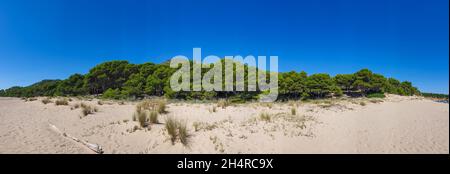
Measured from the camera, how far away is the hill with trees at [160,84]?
31234 mm

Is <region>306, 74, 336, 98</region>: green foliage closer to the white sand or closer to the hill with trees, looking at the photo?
the hill with trees

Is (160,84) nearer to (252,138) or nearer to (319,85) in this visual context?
(319,85)

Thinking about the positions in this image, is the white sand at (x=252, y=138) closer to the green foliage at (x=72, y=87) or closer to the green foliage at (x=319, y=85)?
the green foliage at (x=319, y=85)

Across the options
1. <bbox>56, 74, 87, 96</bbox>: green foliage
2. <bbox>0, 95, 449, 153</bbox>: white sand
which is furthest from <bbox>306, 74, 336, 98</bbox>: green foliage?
<bbox>56, 74, 87, 96</bbox>: green foliage

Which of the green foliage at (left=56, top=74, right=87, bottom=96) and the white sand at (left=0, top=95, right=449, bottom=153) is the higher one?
the green foliage at (left=56, top=74, right=87, bottom=96)

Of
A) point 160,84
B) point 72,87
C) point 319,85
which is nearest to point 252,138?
point 160,84

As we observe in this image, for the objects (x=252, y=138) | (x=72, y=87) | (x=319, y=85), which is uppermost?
(x=319, y=85)

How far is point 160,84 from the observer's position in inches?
1319

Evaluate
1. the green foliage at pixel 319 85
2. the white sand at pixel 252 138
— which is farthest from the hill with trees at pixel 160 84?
the white sand at pixel 252 138

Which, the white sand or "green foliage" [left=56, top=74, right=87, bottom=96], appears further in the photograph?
"green foliage" [left=56, top=74, right=87, bottom=96]

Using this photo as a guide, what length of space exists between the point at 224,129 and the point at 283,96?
85.4 feet

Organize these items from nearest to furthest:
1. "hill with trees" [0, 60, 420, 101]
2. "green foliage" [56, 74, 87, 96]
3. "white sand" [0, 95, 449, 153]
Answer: "white sand" [0, 95, 449, 153]
"hill with trees" [0, 60, 420, 101]
"green foliage" [56, 74, 87, 96]

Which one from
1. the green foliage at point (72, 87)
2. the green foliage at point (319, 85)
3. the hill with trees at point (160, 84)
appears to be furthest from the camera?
the green foliage at point (72, 87)

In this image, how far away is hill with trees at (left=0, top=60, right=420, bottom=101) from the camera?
31234mm
